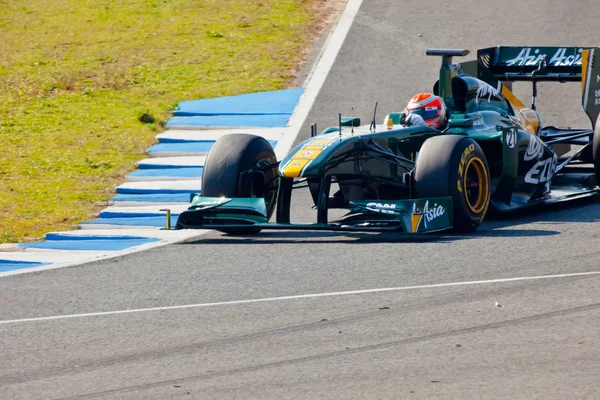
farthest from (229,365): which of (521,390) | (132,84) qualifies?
(132,84)

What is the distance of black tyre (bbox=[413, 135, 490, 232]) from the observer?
9430mm

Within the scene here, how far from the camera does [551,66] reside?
42.0 ft

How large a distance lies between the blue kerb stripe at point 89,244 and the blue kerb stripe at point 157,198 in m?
2.03

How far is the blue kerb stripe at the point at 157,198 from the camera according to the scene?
12.4 meters

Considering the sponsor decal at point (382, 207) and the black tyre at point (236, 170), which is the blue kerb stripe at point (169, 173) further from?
the sponsor decal at point (382, 207)

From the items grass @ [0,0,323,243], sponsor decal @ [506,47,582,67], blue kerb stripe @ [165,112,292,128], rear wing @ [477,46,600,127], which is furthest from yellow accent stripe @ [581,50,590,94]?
grass @ [0,0,323,243]

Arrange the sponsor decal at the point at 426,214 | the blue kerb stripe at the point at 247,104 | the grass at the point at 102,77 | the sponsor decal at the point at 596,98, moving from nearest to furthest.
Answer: the sponsor decal at the point at 426,214, the sponsor decal at the point at 596,98, the grass at the point at 102,77, the blue kerb stripe at the point at 247,104

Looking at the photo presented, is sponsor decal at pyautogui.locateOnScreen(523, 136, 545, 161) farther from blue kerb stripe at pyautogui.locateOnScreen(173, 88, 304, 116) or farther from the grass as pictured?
blue kerb stripe at pyautogui.locateOnScreen(173, 88, 304, 116)

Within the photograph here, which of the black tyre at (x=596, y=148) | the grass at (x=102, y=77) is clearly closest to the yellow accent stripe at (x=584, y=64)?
the black tyre at (x=596, y=148)

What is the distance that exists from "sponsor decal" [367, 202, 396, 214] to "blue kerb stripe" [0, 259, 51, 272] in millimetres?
2851

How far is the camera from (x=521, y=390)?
17.3ft

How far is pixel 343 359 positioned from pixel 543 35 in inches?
584

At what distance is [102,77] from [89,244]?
31.3ft

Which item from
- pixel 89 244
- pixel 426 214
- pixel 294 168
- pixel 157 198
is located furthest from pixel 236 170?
pixel 157 198
